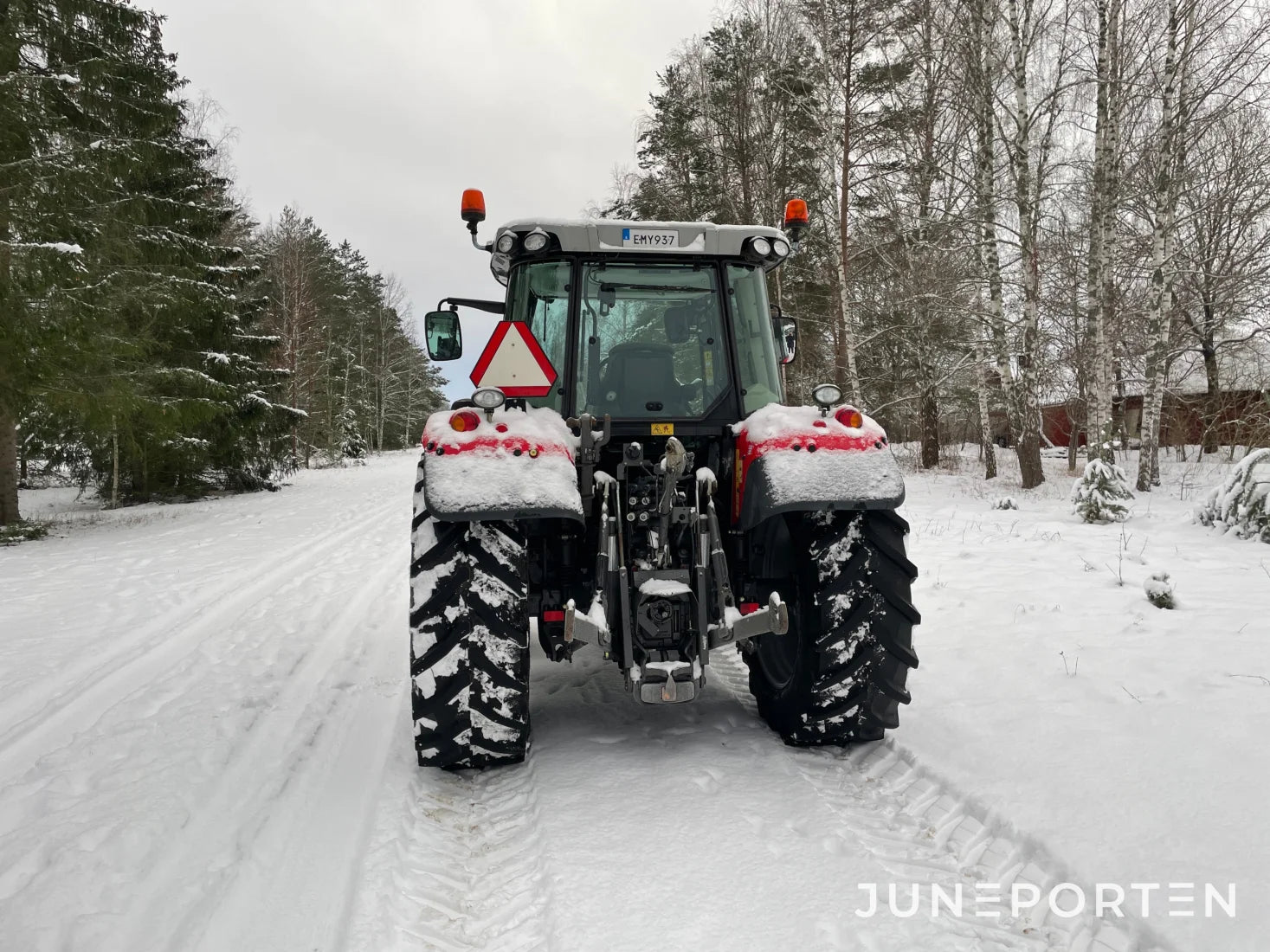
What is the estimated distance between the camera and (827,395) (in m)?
3.32

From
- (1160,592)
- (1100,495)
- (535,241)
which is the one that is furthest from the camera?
(1100,495)

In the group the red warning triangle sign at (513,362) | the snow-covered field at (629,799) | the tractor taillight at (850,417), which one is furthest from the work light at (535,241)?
the snow-covered field at (629,799)

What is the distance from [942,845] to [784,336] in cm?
273

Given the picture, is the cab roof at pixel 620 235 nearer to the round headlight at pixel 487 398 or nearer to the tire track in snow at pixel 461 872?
the round headlight at pixel 487 398

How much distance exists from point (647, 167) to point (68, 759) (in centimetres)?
2087

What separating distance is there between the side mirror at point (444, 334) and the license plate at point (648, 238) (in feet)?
3.82

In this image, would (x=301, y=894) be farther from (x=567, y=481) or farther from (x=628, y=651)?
(x=567, y=481)

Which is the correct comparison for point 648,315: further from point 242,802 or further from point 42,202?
point 42,202

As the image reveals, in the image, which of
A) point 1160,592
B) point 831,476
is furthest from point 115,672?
point 1160,592

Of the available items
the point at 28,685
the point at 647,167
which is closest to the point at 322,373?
the point at 647,167

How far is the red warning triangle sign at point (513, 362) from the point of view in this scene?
10.4ft

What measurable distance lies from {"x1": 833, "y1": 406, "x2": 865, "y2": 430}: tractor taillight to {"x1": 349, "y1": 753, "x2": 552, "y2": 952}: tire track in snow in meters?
2.00

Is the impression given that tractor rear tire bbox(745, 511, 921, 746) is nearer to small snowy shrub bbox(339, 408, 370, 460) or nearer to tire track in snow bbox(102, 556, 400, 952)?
tire track in snow bbox(102, 556, 400, 952)

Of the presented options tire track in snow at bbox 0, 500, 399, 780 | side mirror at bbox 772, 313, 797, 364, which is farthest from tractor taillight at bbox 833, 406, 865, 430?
tire track in snow at bbox 0, 500, 399, 780
